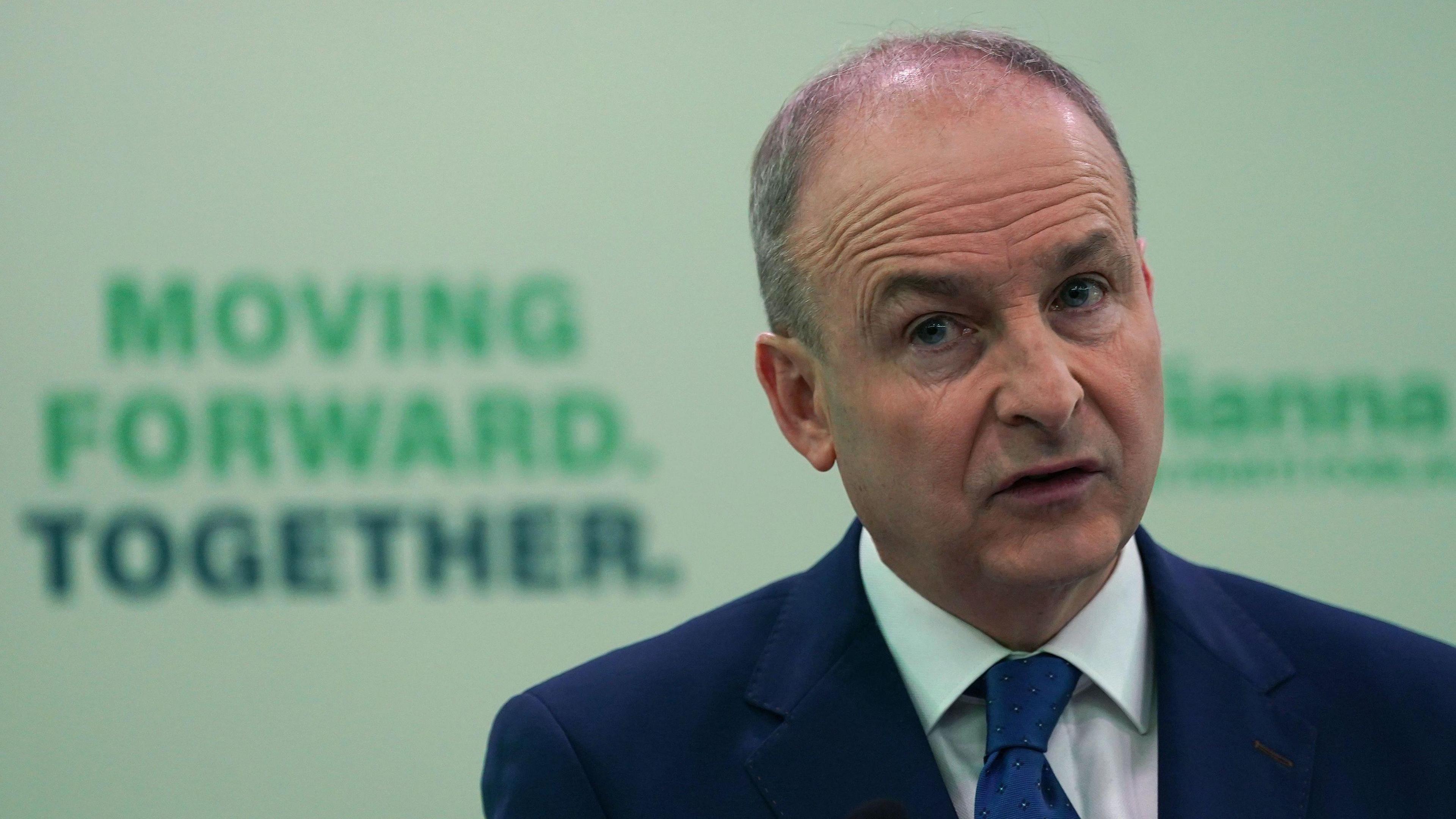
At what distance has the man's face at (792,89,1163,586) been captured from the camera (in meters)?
1.46

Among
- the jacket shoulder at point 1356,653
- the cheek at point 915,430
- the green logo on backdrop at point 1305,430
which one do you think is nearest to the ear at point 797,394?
the cheek at point 915,430

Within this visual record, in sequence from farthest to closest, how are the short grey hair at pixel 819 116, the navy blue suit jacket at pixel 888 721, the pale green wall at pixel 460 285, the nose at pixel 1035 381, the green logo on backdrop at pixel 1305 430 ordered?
the green logo on backdrop at pixel 1305 430, the pale green wall at pixel 460 285, the short grey hair at pixel 819 116, the navy blue suit jacket at pixel 888 721, the nose at pixel 1035 381

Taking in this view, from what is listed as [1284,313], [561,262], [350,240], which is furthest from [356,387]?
[1284,313]

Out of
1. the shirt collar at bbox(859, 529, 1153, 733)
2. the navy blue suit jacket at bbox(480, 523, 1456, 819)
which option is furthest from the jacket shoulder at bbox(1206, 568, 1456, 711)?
the shirt collar at bbox(859, 529, 1153, 733)

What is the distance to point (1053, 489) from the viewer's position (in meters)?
1.46

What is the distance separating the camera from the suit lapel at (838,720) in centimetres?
154

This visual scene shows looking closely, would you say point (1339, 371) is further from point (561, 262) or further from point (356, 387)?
point (356, 387)

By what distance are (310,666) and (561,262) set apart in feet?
3.28

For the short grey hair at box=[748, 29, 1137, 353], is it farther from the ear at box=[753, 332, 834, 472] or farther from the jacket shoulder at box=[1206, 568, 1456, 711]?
the jacket shoulder at box=[1206, 568, 1456, 711]

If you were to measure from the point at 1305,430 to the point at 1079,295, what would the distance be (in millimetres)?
2162

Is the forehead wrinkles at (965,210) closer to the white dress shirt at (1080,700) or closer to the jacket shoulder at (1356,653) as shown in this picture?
the white dress shirt at (1080,700)

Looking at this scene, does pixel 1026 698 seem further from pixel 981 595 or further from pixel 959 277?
pixel 959 277

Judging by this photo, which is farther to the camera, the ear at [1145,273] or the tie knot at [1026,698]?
the ear at [1145,273]

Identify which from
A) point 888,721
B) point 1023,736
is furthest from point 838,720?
point 1023,736
